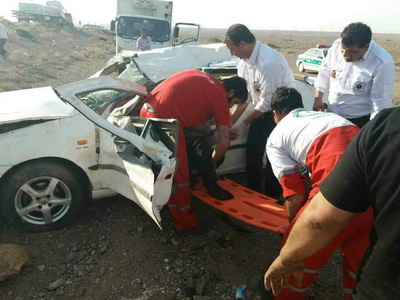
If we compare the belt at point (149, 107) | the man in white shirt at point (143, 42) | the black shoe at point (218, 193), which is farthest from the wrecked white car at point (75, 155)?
the man in white shirt at point (143, 42)

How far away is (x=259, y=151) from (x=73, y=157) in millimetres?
1853

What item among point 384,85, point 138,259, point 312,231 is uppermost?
point 384,85

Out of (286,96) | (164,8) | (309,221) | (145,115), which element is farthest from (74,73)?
(309,221)

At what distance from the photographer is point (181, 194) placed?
3.09 metres

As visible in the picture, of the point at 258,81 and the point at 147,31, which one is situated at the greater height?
the point at 258,81

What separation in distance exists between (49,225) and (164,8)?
9.33 meters

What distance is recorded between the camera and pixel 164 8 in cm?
1092

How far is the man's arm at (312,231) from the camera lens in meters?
1.24

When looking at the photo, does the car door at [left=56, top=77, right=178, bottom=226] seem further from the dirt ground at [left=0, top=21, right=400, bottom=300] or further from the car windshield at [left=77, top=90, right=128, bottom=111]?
the dirt ground at [left=0, top=21, right=400, bottom=300]

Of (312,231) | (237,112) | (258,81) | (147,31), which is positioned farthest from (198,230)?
(147,31)

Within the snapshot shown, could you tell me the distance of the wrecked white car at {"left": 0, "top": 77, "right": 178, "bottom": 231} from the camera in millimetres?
2734

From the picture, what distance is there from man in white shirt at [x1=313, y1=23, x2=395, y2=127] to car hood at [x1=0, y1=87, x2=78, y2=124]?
2477 millimetres

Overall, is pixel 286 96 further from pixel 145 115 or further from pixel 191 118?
pixel 145 115

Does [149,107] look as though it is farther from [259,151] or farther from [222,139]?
[259,151]
